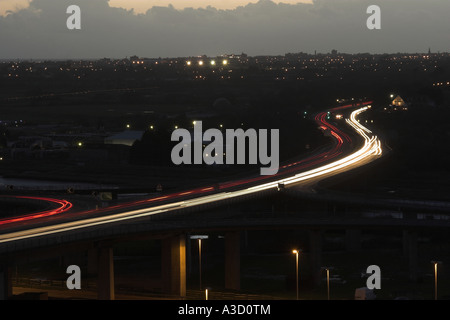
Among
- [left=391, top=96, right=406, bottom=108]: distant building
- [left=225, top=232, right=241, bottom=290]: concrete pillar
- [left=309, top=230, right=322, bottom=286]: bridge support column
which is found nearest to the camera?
[left=225, top=232, right=241, bottom=290]: concrete pillar

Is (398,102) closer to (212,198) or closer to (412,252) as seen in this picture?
(212,198)

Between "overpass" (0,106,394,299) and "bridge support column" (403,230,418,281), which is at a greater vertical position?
"overpass" (0,106,394,299)

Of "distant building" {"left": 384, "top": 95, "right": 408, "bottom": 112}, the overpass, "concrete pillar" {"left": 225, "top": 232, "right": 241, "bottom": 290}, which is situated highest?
"distant building" {"left": 384, "top": 95, "right": 408, "bottom": 112}

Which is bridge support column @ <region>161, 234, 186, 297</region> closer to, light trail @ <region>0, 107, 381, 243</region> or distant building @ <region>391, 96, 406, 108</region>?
light trail @ <region>0, 107, 381, 243</region>

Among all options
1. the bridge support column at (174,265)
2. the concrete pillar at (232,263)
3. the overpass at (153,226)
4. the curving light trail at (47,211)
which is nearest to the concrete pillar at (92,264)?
the overpass at (153,226)

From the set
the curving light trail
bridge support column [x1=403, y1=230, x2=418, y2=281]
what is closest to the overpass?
the curving light trail

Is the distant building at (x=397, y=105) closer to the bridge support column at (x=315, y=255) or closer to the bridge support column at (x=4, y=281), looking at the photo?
the bridge support column at (x=315, y=255)

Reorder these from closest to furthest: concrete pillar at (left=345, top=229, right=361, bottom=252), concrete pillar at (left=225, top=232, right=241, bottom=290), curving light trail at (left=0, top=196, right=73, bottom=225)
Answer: curving light trail at (left=0, top=196, right=73, bottom=225)
concrete pillar at (left=225, top=232, right=241, bottom=290)
concrete pillar at (left=345, top=229, right=361, bottom=252)

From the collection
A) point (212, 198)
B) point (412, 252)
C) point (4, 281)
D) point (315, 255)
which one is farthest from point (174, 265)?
point (412, 252)
